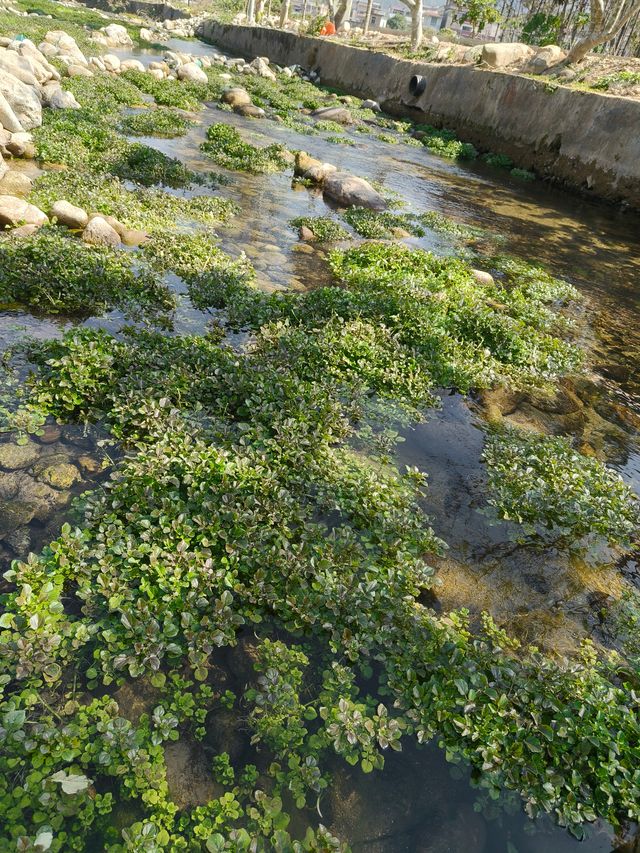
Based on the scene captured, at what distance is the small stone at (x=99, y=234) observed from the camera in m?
11.1

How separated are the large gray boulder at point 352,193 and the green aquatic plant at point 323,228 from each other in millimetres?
2956

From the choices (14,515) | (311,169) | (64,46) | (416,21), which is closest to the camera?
(14,515)

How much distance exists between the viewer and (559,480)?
702cm

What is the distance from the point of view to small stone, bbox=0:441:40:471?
599 centimetres

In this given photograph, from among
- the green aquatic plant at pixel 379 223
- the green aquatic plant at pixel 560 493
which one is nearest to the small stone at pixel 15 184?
the green aquatic plant at pixel 379 223

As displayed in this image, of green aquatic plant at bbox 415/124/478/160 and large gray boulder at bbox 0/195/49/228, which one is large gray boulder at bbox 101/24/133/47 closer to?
green aquatic plant at bbox 415/124/478/160

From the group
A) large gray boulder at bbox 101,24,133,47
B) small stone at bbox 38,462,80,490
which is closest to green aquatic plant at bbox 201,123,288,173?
small stone at bbox 38,462,80,490

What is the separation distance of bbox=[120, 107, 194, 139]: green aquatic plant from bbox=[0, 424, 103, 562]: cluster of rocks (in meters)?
18.5

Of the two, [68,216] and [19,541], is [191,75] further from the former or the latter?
[19,541]

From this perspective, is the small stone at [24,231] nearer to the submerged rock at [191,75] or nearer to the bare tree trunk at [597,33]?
the submerged rock at [191,75]

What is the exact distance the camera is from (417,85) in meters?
38.5

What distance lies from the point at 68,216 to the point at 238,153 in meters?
10.8

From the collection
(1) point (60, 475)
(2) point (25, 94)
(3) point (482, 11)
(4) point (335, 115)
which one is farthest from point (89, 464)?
(3) point (482, 11)

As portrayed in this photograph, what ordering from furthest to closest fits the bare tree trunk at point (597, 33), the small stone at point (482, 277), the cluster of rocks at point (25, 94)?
the bare tree trunk at point (597, 33) < the cluster of rocks at point (25, 94) < the small stone at point (482, 277)
